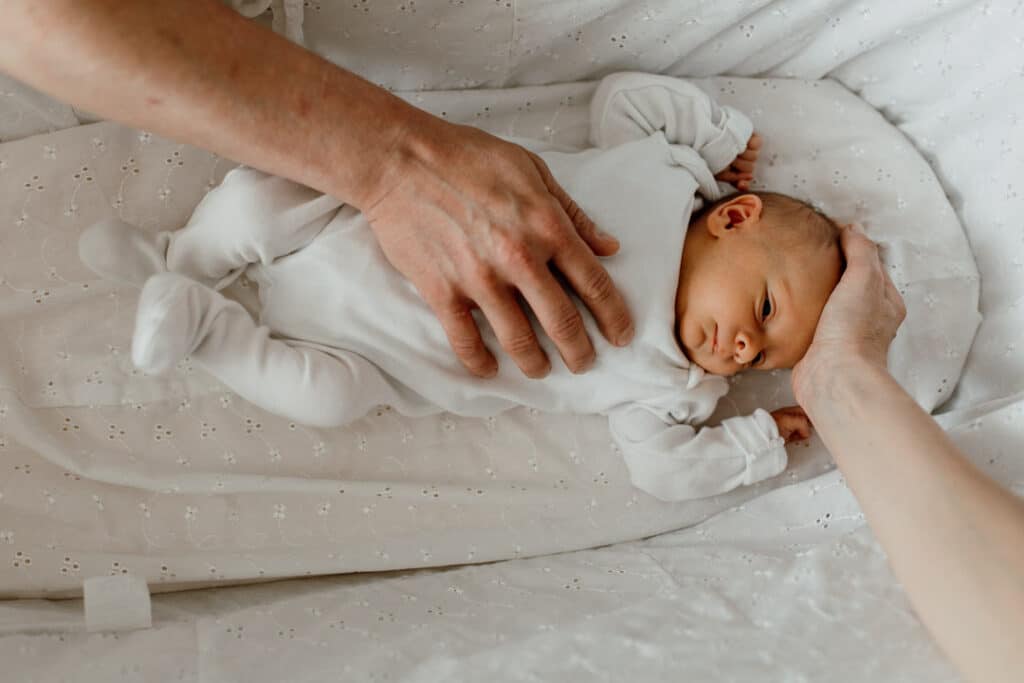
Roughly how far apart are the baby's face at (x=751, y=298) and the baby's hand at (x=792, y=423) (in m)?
0.12

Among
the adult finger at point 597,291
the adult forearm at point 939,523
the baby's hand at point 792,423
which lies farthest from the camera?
the baby's hand at point 792,423

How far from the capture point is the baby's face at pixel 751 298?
1.34 metres

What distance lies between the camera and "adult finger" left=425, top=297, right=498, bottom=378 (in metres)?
1.23

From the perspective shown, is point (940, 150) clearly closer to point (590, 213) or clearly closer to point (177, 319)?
point (590, 213)

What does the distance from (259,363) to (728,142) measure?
2.50 ft

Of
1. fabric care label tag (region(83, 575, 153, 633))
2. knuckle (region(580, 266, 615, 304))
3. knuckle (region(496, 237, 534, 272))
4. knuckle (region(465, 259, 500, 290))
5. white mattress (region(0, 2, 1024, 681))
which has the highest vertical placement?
knuckle (region(496, 237, 534, 272))

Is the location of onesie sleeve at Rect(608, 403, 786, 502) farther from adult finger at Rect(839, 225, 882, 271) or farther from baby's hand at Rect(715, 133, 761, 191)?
baby's hand at Rect(715, 133, 761, 191)

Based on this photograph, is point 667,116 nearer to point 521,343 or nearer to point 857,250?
point 857,250

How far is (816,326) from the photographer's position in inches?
53.2

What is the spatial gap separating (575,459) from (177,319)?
61 centimetres

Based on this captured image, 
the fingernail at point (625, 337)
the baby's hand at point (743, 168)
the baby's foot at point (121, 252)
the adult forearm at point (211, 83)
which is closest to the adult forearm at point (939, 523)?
the fingernail at point (625, 337)

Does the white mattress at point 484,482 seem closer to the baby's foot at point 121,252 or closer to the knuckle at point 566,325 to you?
the baby's foot at point 121,252

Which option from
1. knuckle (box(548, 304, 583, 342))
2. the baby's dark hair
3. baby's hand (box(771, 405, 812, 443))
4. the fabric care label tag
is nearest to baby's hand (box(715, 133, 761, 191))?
the baby's dark hair

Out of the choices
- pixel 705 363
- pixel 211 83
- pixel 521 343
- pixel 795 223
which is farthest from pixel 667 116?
pixel 211 83
